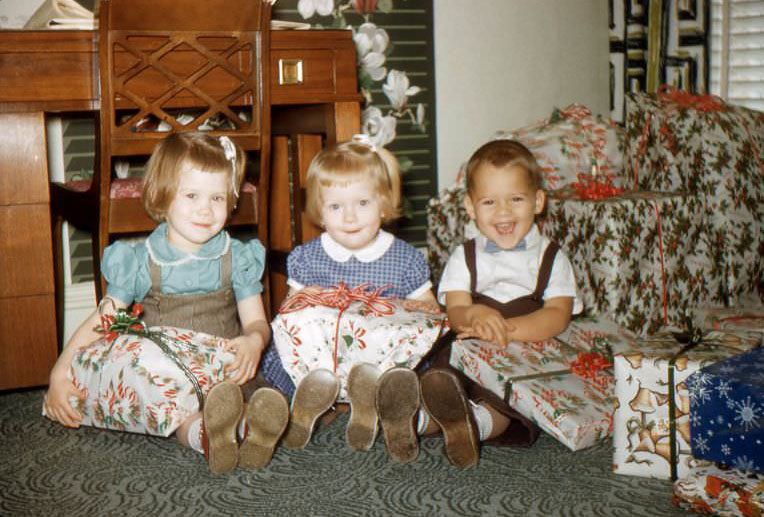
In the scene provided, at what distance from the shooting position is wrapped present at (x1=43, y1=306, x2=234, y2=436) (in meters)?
1.71

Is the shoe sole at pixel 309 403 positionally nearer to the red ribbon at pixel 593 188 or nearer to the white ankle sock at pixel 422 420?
the white ankle sock at pixel 422 420

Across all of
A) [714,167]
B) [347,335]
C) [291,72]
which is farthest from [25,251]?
[714,167]

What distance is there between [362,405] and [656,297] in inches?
43.4

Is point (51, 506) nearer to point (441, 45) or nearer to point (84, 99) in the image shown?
point (84, 99)

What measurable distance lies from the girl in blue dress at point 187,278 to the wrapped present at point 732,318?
3.98ft

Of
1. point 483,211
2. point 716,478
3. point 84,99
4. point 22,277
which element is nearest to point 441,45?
point 483,211

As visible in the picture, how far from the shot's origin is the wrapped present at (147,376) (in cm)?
171

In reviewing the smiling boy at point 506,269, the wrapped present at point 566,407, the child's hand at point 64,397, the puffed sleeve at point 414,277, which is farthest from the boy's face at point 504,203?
the child's hand at point 64,397

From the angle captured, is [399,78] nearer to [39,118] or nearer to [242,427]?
[39,118]

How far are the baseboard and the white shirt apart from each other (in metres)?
1.30

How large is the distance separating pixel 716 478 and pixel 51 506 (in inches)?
47.3

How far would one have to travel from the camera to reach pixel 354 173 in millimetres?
1963

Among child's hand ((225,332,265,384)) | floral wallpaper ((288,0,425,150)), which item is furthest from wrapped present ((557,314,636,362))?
floral wallpaper ((288,0,425,150))

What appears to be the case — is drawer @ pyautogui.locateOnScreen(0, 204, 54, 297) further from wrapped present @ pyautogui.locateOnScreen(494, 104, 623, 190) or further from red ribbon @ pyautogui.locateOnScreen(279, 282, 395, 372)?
wrapped present @ pyautogui.locateOnScreen(494, 104, 623, 190)
